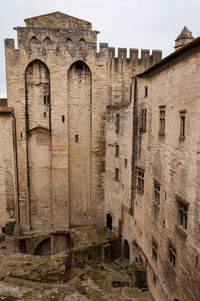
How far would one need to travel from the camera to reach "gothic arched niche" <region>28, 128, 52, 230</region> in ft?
65.2

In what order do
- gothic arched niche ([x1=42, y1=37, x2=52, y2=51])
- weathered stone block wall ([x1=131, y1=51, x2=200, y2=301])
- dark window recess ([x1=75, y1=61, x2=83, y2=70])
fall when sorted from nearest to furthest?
weathered stone block wall ([x1=131, y1=51, x2=200, y2=301])
gothic arched niche ([x1=42, y1=37, x2=52, y2=51])
dark window recess ([x1=75, y1=61, x2=83, y2=70])

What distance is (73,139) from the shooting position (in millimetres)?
20156

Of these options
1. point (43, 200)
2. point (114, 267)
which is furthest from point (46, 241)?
point (114, 267)

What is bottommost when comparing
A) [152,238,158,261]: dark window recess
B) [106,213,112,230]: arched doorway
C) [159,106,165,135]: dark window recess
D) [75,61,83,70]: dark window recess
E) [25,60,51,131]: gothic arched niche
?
[106,213,112,230]: arched doorway

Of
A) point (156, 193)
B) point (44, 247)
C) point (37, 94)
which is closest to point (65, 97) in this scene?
point (37, 94)

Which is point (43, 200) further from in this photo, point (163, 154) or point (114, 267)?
point (163, 154)

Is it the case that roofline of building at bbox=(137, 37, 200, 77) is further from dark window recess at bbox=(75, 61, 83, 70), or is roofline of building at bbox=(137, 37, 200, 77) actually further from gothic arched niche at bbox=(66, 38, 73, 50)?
gothic arched niche at bbox=(66, 38, 73, 50)

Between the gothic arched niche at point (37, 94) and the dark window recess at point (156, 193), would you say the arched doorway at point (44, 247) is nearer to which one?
the gothic arched niche at point (37, 94)

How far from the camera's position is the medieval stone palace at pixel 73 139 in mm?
15594

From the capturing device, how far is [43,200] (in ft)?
66.9

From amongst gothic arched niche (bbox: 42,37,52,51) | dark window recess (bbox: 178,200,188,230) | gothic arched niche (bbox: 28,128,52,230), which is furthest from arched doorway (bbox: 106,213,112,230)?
gothic arched niche (bbox: 42,37,52,51)

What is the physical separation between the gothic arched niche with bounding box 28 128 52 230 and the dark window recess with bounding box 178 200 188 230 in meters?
12.8

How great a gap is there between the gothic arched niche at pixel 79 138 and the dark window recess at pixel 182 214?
37.8ft

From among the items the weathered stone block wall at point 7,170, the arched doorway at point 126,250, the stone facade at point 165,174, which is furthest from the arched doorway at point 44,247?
the stone facade at point 165,174
